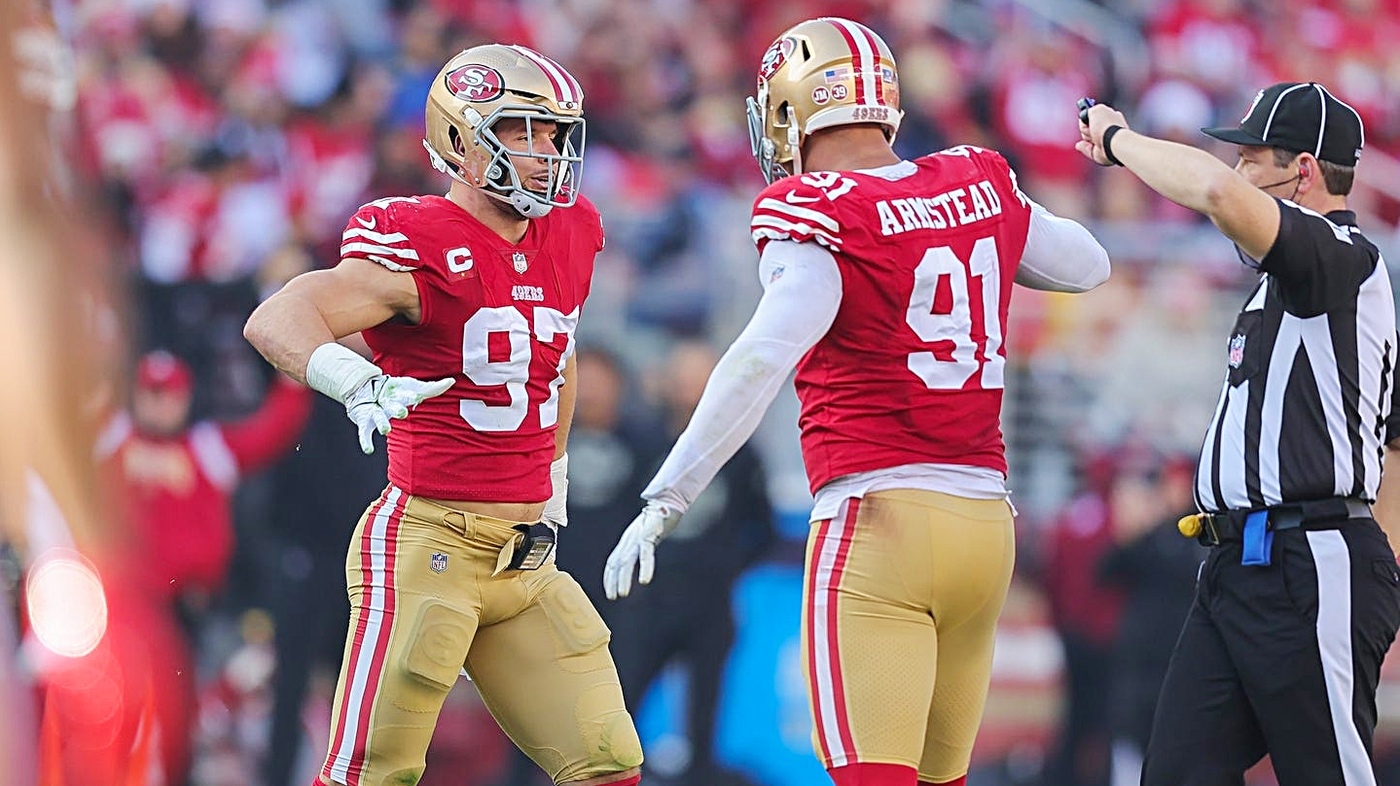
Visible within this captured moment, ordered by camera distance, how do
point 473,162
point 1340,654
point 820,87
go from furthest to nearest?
point 473,162, point 1340,654, point 820,87

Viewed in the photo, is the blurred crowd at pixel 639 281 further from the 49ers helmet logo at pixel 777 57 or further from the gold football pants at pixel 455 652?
the 49ers helmet logo at pixel 777 57

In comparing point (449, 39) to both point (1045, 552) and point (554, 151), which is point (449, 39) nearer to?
point (554, 151)

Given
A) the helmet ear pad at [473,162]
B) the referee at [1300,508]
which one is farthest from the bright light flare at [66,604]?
the referee at [1300,508]

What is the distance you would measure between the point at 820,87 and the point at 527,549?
3.57 feet

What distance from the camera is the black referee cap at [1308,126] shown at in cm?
330

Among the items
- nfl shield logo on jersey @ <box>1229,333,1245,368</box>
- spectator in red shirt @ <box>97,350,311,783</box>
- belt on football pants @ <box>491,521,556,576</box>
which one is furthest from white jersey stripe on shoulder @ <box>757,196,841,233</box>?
→ spectator in red shirt @ <box>97,350,311,783</box>

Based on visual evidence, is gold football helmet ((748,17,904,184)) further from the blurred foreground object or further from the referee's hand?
the blurred foreground object

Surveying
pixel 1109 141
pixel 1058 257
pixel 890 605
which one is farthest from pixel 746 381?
pixel 1109 141

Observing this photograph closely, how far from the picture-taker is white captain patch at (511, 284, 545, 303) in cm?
333

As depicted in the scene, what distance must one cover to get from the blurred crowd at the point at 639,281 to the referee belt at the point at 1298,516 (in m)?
2.17

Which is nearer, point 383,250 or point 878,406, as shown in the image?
point 878,406

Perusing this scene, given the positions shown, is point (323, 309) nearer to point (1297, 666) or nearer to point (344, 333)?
point (344, 333)

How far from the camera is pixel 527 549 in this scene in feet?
11.0

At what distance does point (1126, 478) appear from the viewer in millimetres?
5547
